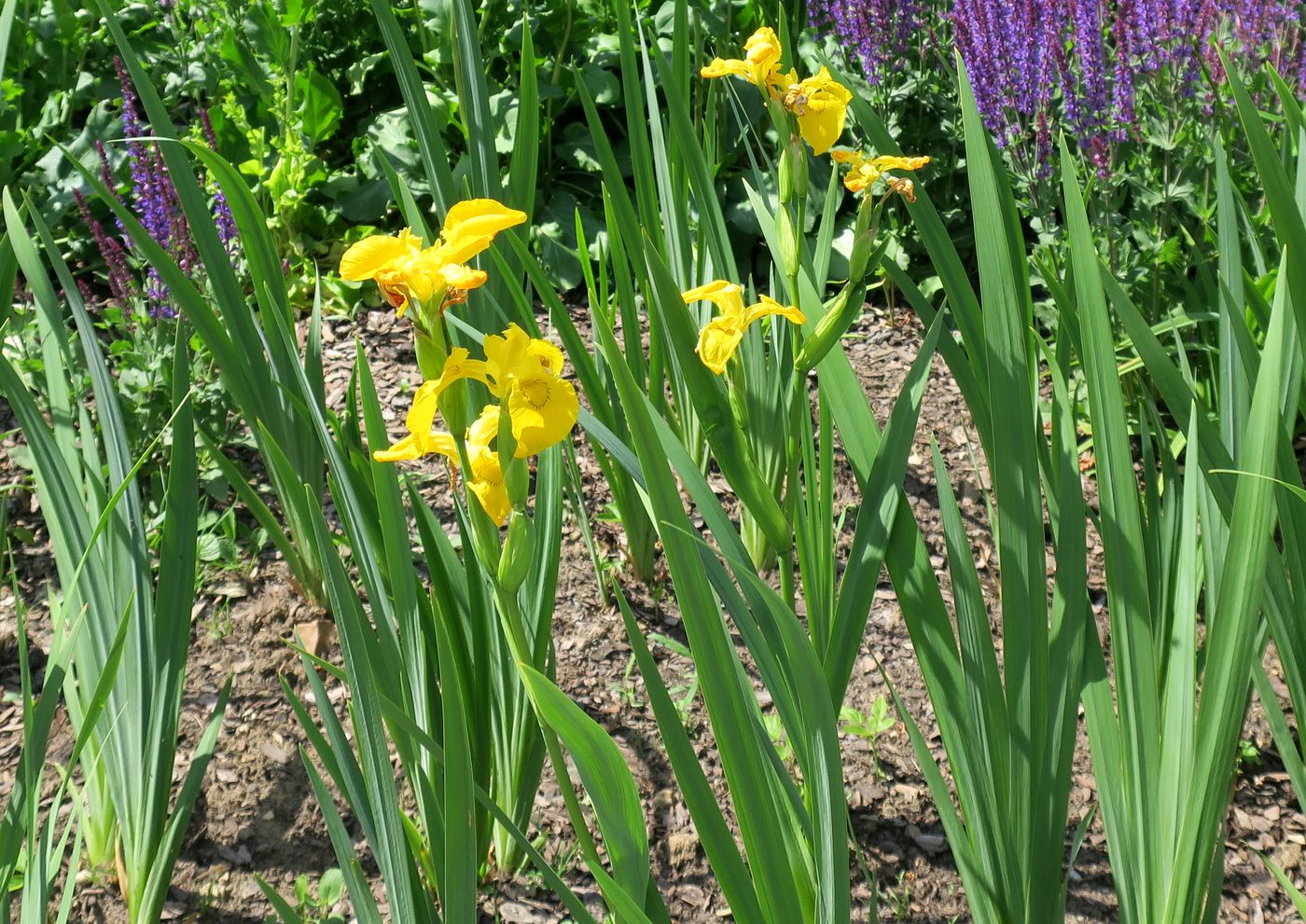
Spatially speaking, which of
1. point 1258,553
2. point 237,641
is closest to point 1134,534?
point 1258,553

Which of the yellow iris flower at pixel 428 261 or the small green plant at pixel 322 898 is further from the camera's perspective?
the small green plant at pixel 322 898

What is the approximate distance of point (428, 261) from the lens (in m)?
0.78

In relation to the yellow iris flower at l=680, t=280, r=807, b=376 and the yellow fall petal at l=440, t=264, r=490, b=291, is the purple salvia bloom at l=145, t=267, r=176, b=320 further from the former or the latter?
the yellow fall petal at l=440, t=264, r=490, b=291

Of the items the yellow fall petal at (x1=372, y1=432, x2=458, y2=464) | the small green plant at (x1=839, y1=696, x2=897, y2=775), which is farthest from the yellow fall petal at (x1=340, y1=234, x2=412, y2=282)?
the small green plant at (x1=839, y1=696, x2=897, y2=775)

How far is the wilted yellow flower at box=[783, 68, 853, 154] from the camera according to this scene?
3.94ft

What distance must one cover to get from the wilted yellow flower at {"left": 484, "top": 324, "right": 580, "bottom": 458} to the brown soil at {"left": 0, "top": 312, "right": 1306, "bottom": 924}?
55cm

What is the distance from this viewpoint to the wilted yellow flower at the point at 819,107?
3.94 ft

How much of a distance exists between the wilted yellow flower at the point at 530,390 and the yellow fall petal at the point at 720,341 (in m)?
0.27

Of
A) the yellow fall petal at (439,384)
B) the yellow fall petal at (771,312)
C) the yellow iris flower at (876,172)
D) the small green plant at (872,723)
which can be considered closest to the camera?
the yellow fall petal at (439,384)

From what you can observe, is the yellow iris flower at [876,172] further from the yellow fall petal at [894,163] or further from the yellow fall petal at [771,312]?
the yellow fall petal at [771,312]

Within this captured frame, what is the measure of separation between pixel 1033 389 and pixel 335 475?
27.2 inches

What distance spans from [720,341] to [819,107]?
0.33 m

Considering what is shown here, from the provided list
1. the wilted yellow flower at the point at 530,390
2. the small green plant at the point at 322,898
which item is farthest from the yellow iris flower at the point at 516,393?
the small green plant at the point at 322,898

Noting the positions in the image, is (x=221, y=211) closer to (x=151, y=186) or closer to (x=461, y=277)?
(x=151, y=186)
